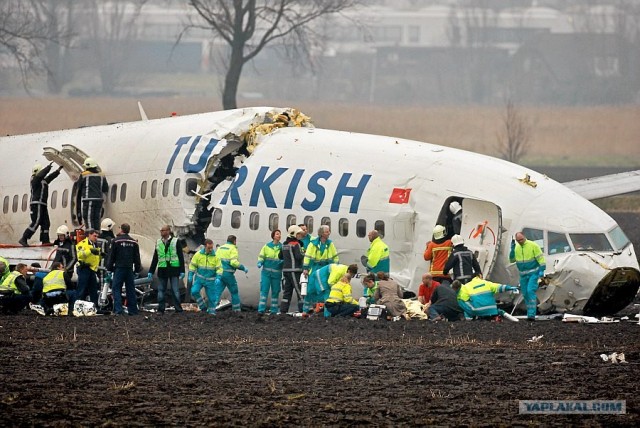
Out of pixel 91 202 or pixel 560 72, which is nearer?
pixel 91 202

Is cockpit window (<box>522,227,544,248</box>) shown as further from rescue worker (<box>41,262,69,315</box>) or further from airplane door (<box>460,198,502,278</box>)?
rescue worker (<box>41,262,69,315</box>)

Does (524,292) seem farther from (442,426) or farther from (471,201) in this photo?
(442,426)

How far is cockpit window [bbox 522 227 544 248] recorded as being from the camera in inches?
1030

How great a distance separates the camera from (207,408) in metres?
16.8

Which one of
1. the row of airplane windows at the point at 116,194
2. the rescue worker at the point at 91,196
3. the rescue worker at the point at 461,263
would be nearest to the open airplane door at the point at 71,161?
the row of airplane windows at the point at 116,194

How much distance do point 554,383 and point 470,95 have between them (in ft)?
254

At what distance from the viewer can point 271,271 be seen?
27594 millimetres

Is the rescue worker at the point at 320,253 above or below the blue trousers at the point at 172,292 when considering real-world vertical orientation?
above

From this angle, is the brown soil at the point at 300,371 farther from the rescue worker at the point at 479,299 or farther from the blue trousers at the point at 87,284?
the blue trousers at the point at 87,284

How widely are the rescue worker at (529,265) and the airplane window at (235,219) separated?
A: 5.99 meters

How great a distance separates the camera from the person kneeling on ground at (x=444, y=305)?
2584 cm

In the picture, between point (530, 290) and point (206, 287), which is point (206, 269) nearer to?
point (206, 287)

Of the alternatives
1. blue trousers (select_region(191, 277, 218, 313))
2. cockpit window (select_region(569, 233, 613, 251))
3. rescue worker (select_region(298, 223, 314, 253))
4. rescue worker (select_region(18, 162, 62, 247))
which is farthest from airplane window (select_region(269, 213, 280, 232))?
rescue worker (select_region(18, 162, 62, 247))

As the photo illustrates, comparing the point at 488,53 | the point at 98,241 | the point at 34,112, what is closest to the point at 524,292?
the point at 98,241
